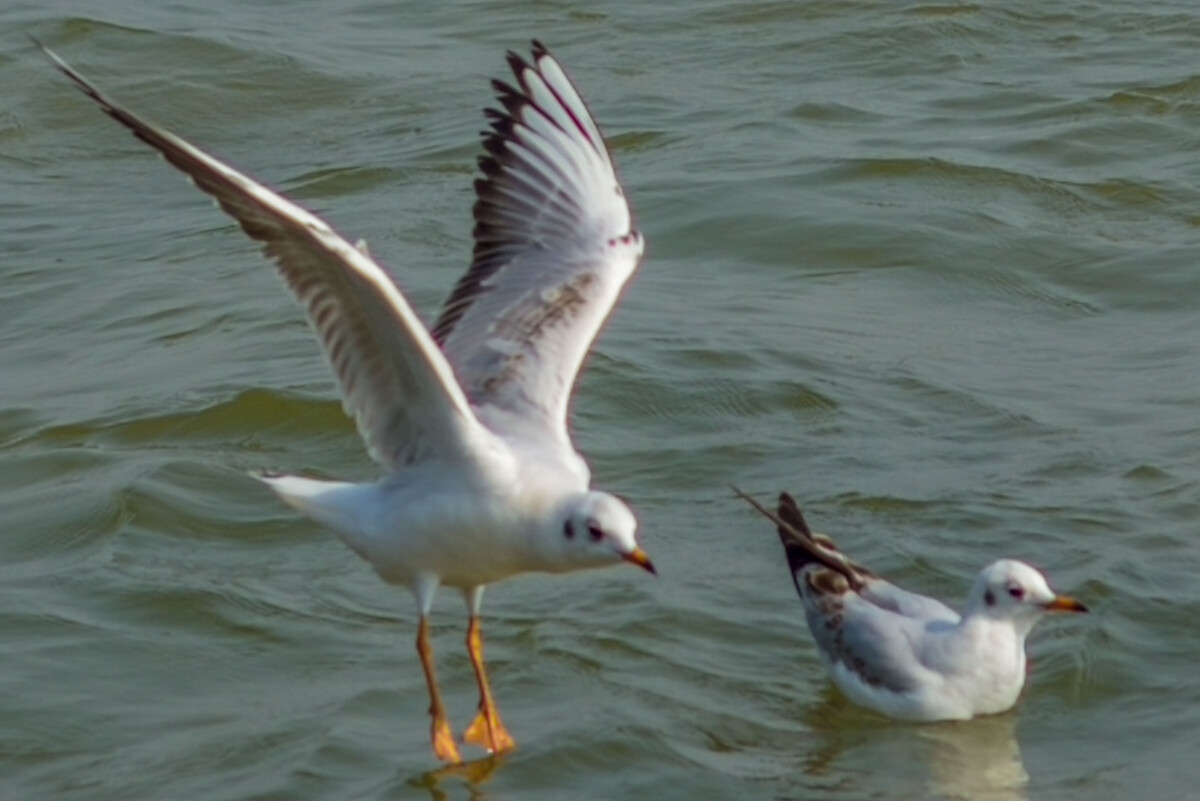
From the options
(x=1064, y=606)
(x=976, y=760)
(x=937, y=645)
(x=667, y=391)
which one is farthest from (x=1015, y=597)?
(x=667, y=391)

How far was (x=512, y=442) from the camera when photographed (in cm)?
779

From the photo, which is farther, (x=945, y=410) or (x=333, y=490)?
(x=945, y=410)

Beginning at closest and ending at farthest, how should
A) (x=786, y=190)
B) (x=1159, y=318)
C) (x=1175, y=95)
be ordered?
(x=1159, y=318) < (x=786, y=190) < (x=1175, y=95)

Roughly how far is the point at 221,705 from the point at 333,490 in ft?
3.03

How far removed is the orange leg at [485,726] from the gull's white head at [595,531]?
809mm

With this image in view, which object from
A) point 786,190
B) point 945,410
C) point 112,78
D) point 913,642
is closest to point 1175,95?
point 786,190

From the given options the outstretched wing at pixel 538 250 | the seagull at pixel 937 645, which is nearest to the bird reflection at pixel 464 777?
the outstretched wing at pixel 538 250

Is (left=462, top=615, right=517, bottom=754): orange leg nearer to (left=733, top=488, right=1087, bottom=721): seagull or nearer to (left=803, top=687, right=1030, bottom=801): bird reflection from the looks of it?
(left=803, top=687, right=1030, bottom=801): bird reflection

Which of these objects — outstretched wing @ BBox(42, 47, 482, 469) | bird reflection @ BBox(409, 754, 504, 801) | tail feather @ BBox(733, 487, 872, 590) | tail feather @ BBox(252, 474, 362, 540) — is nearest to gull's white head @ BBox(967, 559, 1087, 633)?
tail feather @ BBox(733, 487, 872, 590)

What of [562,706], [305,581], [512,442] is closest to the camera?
[512,442]

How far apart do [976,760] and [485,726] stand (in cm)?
156

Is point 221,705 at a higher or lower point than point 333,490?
lower

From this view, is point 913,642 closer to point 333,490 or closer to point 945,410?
point 333,490

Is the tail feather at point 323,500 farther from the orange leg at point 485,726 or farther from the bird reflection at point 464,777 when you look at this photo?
the bird reflection at point 464,777
